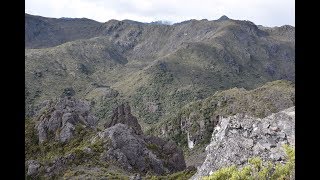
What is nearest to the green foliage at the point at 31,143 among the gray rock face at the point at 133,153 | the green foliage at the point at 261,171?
the gray rock face at the point at 133,153

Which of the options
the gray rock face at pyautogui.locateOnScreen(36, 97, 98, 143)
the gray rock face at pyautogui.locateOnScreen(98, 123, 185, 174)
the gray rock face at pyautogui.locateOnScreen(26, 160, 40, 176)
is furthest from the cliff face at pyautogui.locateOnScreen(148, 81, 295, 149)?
the gray rock face at pyautogui.locateOnScreen(26, 160, 40, 176)

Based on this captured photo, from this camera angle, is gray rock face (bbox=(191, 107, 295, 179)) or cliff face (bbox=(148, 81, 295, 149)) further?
cliff face (bbox=(148, 81, 295, 149))

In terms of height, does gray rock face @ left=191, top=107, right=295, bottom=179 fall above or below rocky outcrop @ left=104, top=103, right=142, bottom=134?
above

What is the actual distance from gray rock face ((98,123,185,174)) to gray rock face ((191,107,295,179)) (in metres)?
32.3

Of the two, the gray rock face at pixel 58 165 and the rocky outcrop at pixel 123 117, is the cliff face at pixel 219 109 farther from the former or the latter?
the gray rock face at pixel 58 165

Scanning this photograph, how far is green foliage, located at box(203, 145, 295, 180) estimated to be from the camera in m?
20.4

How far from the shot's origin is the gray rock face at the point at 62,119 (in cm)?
7238

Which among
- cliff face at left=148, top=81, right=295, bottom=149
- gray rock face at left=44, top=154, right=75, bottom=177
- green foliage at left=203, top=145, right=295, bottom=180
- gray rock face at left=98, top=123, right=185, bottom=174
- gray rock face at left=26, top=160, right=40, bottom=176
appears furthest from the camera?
cliff face at left=148, top=81, right=295, bottom=149

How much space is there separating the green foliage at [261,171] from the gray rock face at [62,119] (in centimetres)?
5183

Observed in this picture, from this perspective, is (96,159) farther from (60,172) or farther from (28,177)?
(28,177)

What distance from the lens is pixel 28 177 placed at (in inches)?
2111

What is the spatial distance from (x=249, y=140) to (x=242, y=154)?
1.66 metres

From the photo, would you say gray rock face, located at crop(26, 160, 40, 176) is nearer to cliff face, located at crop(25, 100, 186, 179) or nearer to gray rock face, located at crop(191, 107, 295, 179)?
cliff face, located at crop(25, 100, 186, 179)
